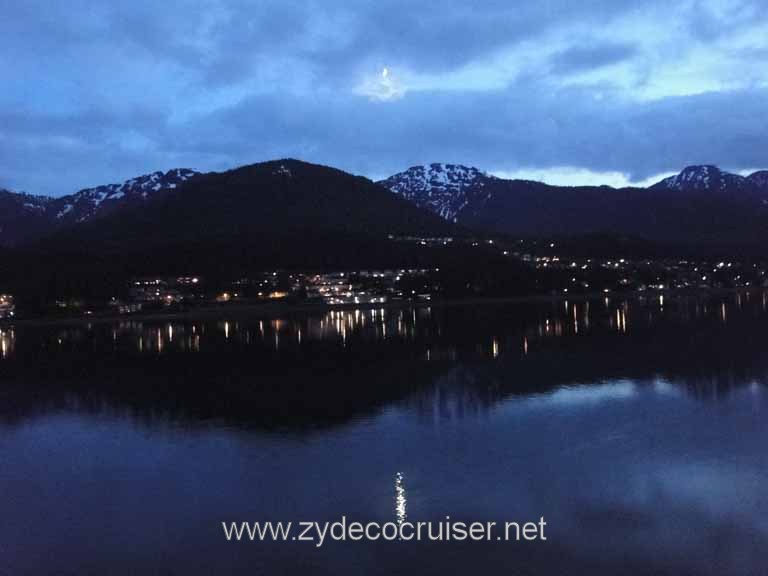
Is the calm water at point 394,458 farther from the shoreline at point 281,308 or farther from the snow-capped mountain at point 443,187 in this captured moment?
the snow-capped mountain at point 443,187

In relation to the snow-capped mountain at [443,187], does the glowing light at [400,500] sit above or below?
below

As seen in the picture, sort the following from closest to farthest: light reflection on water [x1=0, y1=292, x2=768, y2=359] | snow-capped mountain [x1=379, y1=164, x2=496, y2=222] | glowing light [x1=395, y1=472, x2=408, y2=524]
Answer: glowing light [x1=395, y1=472, x2=408, y2=524] < light reflection on water [x1=0, y1=292, x2=768, y2=359] < snow-capped mountain [x1=379, y1=164, x2=496, y2=222]

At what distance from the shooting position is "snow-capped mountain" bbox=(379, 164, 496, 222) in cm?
14484

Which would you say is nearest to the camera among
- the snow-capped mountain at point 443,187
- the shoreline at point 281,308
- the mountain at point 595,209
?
the shoreline at point 281,308

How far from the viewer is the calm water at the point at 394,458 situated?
600 centimetres

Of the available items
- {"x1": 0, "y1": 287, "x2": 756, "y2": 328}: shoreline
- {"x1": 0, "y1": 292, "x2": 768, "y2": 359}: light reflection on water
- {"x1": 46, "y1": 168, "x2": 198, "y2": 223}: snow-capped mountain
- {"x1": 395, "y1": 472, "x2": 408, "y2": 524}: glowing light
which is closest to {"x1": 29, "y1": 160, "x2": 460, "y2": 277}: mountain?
{"x1": 0, "y1": 287, "x2": 756, "y2": 328}: shoreline

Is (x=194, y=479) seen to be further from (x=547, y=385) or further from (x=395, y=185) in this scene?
(x=395, y=185)

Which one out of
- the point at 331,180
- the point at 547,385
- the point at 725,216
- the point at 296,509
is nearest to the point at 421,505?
the point at 296,509

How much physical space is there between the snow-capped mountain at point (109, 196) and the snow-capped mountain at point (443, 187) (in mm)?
44631

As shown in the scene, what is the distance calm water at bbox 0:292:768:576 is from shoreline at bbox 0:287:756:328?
2069 cm

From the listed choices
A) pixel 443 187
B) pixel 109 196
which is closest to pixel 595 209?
pixel 443 187

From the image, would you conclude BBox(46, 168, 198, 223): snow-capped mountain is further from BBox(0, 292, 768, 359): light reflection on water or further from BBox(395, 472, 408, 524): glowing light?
BBox(395, 472, 408, 524): glowing light

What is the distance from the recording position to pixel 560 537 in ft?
20.2

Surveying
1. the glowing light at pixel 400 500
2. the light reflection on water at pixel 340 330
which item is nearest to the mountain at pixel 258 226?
the light reflection on water at pixel 340 330
